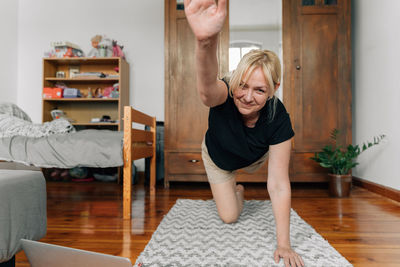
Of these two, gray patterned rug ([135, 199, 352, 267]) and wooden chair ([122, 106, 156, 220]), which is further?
wooden chair ([122, 106, 156, 220])

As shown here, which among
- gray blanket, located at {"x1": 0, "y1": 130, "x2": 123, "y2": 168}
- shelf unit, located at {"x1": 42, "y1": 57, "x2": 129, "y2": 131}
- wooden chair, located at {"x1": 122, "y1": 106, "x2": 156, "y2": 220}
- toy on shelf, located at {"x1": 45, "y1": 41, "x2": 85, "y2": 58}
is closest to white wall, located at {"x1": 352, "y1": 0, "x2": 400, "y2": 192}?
wooden chair, located at {"x1": 122, "y1": 106, "x2": 156, "y2": 220}

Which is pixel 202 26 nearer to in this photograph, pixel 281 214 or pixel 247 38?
pixel 281 214

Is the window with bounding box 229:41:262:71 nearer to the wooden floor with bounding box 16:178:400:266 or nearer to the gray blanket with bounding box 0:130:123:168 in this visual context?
the wooden floor with bounding box 16:178:400:266

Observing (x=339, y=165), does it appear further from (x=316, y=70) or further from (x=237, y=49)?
(x=237, y=49)

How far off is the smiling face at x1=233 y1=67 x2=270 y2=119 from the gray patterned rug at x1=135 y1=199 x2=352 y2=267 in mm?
515

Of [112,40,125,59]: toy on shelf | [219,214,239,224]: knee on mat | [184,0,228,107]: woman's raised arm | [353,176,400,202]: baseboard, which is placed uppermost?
[112,40,125,59]: toy on shelf

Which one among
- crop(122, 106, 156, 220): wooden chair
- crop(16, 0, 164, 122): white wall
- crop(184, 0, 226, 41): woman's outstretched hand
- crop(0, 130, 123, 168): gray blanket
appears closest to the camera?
crop(184, 0, 226, 41): woman's outstretched hand

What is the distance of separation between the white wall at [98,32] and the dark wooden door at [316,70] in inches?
57.5

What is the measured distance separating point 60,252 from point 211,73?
0.52 meters

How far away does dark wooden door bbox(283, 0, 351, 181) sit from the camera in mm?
2523

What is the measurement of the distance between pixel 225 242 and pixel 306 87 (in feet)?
6.01

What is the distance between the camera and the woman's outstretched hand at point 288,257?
36.9 inches

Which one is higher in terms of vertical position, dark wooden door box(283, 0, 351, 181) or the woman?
dark wooden door box(283, 0, 351, 181)

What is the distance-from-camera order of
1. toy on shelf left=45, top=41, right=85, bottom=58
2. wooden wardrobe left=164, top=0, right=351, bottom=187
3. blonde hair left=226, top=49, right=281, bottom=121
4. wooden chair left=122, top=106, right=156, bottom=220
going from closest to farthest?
blonde hair left=226, top=49, right=281, bottom=121
wooden chair left=122, top=106, right=156, bottom=220
wooden wardrobe left=164, top=0, right=351, bottom=187
toy on shelf left=45, top=41, right=85, bottom=58
